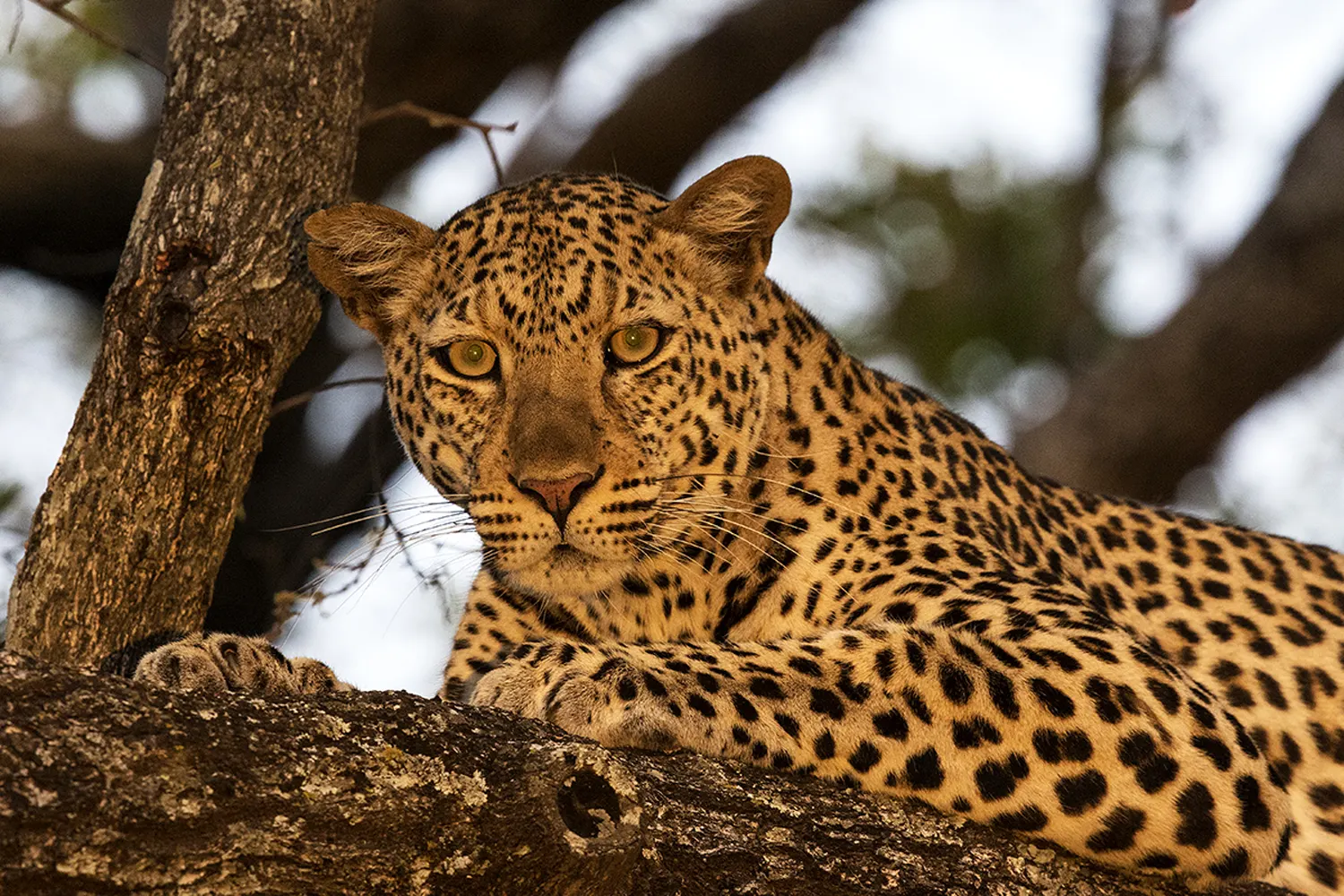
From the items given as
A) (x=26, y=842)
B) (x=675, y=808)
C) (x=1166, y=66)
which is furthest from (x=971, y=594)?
(x=1166, y=66)

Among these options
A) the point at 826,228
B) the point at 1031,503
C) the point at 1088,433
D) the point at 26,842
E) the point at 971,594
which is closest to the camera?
the point at 26,842

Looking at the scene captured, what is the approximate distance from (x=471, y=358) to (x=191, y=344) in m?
1.13

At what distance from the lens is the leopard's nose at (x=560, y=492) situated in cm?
555

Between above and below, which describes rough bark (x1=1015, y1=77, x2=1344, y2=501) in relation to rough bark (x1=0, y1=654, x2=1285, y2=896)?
above

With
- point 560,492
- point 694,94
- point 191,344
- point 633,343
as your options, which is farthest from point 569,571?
point 694,94

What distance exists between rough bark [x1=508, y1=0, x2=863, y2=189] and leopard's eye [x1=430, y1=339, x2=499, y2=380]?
5.05 meters

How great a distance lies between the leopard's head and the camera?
569 cm

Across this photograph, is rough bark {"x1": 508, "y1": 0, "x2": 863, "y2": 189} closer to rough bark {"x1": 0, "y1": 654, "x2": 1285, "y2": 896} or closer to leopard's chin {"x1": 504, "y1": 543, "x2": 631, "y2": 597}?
leopard's chin {"x1": 504, "y1": 543, "x2": 631, "y2": 597}

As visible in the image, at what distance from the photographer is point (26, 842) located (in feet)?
9.91

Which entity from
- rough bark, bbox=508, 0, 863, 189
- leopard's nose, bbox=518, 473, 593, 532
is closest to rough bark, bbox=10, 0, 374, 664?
leopard's nose, bbox=518, 473, 593, 532

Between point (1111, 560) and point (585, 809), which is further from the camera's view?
point (1111, 560)

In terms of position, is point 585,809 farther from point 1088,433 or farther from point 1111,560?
point 1088,433

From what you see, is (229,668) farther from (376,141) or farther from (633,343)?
(376,141)

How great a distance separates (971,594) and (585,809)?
2.35 m
